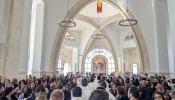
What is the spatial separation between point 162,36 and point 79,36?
50.9ft

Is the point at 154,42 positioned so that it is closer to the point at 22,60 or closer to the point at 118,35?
the point at 22,60

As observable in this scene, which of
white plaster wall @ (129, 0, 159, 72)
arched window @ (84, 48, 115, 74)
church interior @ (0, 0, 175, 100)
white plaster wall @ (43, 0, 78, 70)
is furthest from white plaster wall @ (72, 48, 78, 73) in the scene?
white plaster wall @ (129, 0, 159, 72)

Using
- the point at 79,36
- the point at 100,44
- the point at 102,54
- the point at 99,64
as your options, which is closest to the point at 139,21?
the point at 79,36

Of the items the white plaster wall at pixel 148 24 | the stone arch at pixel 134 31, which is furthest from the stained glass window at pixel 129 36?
the white plaster wall at pixel 148 24

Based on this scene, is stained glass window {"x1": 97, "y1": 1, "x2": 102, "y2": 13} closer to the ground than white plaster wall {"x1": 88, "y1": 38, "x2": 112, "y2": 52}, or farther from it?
farther from it

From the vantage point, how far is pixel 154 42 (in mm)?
11836

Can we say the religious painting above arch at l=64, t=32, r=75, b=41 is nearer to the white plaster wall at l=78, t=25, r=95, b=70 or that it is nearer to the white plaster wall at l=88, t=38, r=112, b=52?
the white plaster wall at l=78, t=25, r=95, b=70

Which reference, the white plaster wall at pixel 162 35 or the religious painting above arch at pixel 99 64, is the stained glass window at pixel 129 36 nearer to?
the religious painting above arch at pixel 99 64

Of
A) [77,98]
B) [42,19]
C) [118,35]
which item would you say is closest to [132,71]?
[118,35]

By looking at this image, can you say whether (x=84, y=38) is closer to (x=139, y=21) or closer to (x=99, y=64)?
(x=99, y=64)

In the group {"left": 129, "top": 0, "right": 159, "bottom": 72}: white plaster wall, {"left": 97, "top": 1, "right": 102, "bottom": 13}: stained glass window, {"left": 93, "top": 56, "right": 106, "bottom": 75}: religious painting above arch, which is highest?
{"left": 97, "top": 1, "right": 102, "bottom": 13}: stained glass window

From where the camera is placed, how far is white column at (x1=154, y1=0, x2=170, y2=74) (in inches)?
425

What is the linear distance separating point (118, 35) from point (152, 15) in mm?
12459

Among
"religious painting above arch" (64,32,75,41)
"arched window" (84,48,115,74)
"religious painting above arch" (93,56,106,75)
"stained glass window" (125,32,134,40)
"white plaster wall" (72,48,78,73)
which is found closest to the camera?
"stained glass window" (125,32,134,40)
